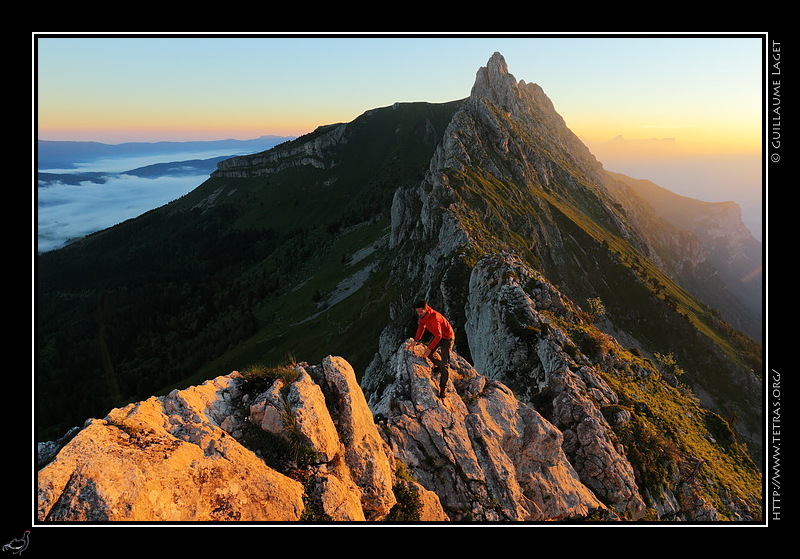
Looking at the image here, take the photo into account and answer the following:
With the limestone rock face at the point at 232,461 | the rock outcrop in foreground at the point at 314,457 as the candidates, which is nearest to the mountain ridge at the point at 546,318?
the rock outcrop in foreground at the point at 314,457

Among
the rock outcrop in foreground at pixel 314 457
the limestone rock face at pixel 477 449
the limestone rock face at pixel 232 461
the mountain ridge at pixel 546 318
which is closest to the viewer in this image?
the limestone rock face at pixel 232 461

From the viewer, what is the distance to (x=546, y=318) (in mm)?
40344

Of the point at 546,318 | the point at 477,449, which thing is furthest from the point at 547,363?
the point at 477,449

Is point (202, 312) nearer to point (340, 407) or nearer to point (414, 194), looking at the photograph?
point (414, 194)

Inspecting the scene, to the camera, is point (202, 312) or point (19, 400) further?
point (202, 312)

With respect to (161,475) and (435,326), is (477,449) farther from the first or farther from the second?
(161,475)
